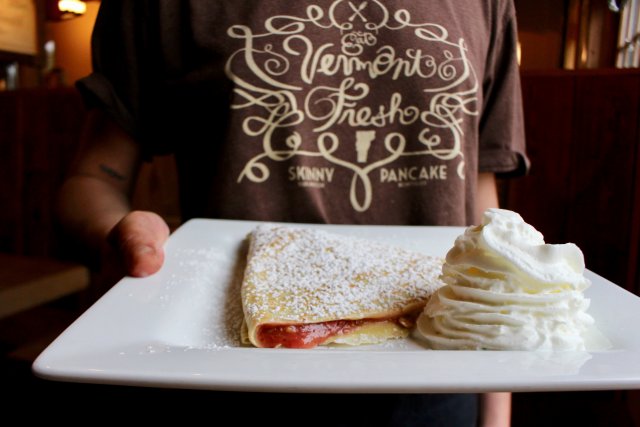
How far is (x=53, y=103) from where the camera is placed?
318 centimetres

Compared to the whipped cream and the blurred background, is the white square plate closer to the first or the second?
the whipped cream

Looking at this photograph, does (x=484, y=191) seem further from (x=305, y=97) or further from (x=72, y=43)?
(x=72, y=43)

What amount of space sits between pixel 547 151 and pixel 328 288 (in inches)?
78.3

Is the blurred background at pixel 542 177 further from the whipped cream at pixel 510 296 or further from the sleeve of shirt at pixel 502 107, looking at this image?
the whipped cream at pixel 510 296

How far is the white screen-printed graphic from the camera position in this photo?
924mm

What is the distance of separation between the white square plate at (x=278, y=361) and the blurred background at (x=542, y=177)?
3.82 ft

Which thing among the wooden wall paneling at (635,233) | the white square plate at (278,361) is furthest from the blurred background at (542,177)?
the white square plate at (278,361)

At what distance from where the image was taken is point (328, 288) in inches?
27.7

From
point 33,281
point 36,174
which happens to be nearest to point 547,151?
point 33,281

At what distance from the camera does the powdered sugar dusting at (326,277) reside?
0.64m

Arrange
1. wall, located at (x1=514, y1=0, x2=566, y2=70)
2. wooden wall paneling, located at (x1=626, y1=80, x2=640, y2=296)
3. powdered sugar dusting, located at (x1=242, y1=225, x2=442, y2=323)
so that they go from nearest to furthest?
powdered sugar dusting, located at (x1=242, y1=225, x2=442, y2=323), wooden wall paneling, located at (x1=626, y1=80, x2=640, y2=296), wall, located at (x1=514, y1=0, x2=566, y2=70)

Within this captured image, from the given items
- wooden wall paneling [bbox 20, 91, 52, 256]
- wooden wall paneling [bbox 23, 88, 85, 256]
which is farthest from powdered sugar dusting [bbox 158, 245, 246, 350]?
wooden wall paneling [bbox 20, 91, 52, 256]

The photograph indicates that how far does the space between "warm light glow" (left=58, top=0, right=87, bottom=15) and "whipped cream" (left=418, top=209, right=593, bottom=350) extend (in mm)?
4223

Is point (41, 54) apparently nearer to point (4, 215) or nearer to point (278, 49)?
point (4, 215)
